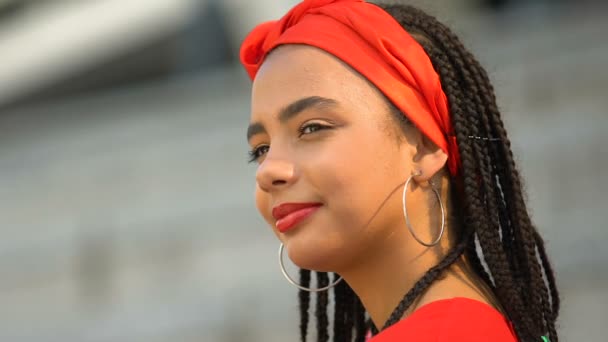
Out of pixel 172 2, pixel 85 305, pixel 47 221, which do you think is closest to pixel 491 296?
pixel 85 305

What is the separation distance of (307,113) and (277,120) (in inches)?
4.1

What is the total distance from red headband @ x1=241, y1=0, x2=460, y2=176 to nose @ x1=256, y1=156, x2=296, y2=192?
33 cm

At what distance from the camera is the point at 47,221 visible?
1215cm

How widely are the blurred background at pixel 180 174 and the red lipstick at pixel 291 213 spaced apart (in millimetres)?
5409

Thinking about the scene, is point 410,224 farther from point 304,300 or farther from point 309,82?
point 304,300

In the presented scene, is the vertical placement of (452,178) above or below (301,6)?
below

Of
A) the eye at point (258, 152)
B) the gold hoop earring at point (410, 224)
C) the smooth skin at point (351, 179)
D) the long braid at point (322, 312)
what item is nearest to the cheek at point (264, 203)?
the smooth skin at point (351, 179)

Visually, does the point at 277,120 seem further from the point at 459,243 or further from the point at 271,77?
the point at 459,243

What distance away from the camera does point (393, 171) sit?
296 centimetres

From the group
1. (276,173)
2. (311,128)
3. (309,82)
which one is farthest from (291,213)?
(309,82)

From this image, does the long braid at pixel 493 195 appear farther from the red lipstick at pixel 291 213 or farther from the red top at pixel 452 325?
the red lipstick at pixel 291 213

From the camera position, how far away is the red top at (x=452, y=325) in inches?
106

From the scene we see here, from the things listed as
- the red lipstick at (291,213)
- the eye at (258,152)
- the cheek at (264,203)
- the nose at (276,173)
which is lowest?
the red lipstick at (291,213)

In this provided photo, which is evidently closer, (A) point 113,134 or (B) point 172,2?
(A) point 113,134
